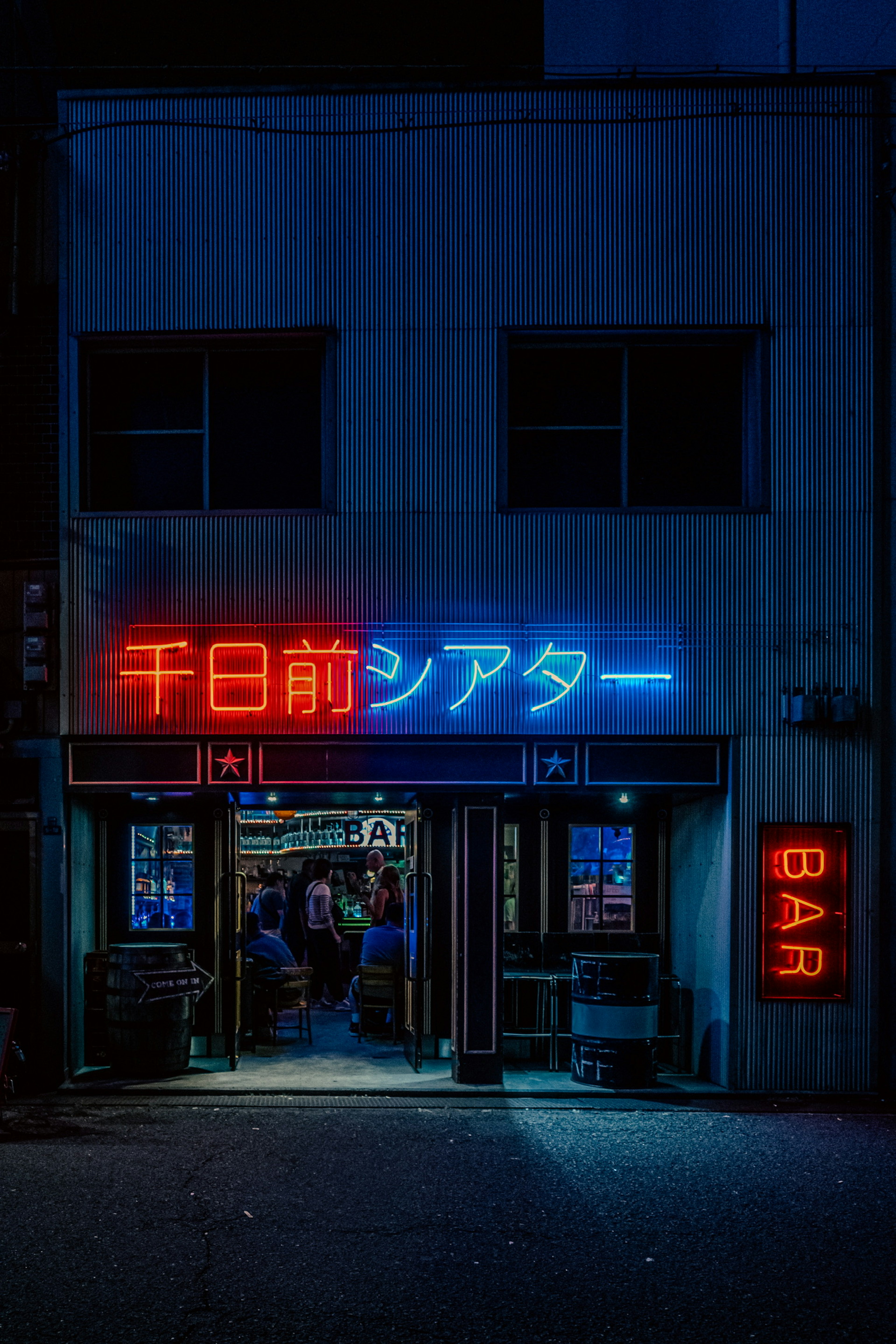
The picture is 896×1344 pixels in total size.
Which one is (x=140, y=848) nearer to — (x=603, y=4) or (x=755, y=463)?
(x=755, y=463)

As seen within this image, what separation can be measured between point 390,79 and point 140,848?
934cm

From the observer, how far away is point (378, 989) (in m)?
12.0

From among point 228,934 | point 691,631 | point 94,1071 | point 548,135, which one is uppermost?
point 548,135

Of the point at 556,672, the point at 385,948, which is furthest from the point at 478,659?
the point at 385,948

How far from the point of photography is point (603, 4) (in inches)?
486

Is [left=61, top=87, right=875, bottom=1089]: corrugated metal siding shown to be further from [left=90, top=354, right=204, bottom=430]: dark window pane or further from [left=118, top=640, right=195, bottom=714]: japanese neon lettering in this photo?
[left=90, top=354, right=204, bottom=430]: dark window pane

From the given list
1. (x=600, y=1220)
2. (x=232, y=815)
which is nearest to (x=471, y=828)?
(x=232, y=815)

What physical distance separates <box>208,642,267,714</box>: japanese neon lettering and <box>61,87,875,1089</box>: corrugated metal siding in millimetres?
336

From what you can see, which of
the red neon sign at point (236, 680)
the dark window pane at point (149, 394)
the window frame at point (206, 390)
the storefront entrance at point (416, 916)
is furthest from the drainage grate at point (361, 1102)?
the dark window pane at point (149, 394)

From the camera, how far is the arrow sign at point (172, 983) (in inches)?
396

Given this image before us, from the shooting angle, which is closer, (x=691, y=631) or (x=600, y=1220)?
(x=600, y=1220)

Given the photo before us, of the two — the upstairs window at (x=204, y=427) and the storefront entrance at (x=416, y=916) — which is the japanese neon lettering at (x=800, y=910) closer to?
the storefront entrance at (x=416, y=916)

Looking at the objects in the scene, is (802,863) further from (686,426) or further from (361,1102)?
(361,1102)

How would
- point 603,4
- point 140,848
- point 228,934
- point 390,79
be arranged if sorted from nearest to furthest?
point 228,934 → point 140,848 → point 603,4 → point 390,79
